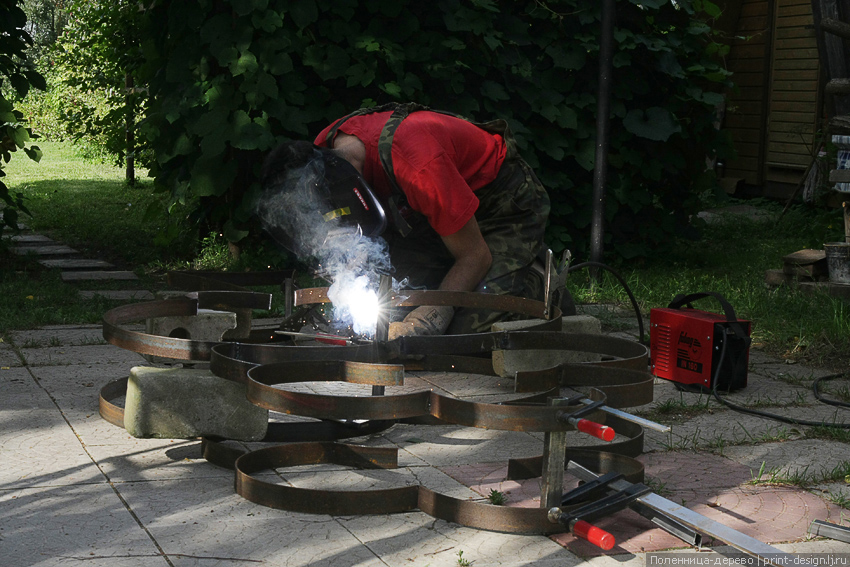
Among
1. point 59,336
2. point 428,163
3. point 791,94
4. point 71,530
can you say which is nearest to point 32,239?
point 59,336

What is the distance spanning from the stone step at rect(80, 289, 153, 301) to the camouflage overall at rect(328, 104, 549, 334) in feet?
6.42

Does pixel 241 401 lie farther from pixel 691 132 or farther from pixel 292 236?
pixel 691 132

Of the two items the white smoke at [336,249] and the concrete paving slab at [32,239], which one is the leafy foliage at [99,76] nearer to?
the concrete paving slab at [32,239]

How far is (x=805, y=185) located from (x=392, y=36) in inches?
222

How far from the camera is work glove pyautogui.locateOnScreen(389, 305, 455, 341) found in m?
3.66

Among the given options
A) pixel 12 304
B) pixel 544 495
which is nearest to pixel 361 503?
pixel 544 495

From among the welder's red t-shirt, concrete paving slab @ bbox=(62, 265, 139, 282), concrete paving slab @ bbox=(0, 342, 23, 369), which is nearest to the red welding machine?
the welder's red t-shirt

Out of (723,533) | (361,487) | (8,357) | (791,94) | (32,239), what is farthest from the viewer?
(791,94)

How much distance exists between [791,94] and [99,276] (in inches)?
328

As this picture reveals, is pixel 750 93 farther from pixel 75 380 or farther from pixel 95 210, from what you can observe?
pixel 75 380

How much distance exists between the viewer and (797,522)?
7.98 feet

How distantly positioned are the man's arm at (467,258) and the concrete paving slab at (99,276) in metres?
3.21

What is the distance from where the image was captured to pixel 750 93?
11.7 metres

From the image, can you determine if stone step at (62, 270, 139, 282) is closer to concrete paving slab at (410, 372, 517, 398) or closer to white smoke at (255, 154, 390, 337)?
white smoke at (255, 154, 390, 337)
